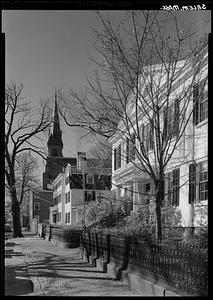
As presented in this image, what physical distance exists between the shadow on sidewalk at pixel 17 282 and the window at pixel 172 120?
12.6ft

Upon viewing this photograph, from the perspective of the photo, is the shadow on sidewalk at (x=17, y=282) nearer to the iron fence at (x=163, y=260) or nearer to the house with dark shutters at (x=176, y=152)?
the iron fence at (x=163, y=260)

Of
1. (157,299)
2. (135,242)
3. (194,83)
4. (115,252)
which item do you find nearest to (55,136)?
(157,299)

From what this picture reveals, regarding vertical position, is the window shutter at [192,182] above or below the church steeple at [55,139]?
below

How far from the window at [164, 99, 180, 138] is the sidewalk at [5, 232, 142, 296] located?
307 cm

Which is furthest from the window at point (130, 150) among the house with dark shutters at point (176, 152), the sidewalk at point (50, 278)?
the sidewalk at point (50, 278)

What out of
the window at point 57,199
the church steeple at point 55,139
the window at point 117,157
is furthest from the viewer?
the window at point 117,157

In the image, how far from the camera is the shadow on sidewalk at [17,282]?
237 inches

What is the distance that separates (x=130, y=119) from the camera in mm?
8695

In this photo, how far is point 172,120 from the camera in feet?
28.0

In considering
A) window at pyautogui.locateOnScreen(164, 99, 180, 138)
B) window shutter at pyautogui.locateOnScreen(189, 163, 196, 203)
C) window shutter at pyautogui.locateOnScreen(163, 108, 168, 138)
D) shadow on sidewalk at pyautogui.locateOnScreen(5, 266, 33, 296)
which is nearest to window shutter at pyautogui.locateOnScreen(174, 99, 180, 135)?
window at pyautogui.locateOnScreen(164, 99, 180, 138)

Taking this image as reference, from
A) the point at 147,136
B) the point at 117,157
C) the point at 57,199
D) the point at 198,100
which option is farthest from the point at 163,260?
the point at 117,157

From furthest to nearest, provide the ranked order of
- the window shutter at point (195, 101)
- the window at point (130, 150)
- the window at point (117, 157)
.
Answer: the window at point (117, 157) → the window at point (130, 150) → the window shutter at point (195, 101)

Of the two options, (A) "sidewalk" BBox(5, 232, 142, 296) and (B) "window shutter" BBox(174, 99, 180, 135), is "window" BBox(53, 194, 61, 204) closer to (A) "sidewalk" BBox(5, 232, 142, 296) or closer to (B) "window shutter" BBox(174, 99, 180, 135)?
(A) "sidewalk" BBox(5, 232, 142, 296)

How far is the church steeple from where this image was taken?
5644mm
